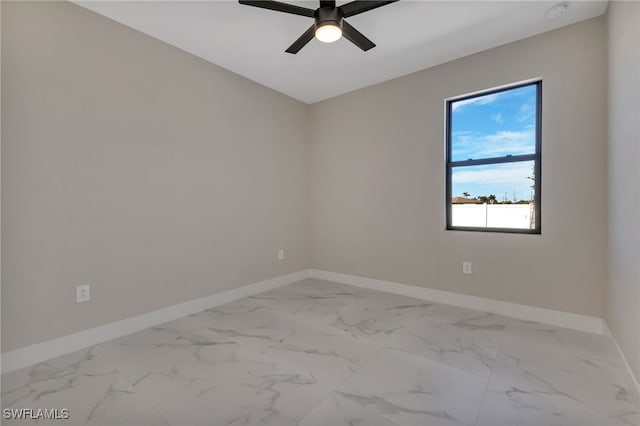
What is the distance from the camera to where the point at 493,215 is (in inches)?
114

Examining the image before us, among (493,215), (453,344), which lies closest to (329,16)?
(493,215)

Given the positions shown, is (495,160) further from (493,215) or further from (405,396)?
(405,396)

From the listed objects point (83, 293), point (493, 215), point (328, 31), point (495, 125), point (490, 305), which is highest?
point (328, 31)

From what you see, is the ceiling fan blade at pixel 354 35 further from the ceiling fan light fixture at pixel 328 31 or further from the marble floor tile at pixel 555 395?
the marble floor tile at pixel 555 395

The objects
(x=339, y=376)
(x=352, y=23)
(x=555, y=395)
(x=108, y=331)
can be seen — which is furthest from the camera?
(x=352, y=23)

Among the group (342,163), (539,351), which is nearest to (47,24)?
(342,163)

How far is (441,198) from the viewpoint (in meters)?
3.11

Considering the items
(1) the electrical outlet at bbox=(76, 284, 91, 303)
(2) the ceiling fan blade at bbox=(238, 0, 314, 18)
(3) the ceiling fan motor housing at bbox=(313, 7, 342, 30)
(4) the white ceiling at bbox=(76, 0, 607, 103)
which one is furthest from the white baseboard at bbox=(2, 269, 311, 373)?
(3) the ceiling fan motor housing at bbox=(313, 7, 342, 30)

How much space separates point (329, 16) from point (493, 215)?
2401mm

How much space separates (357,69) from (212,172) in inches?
78.3

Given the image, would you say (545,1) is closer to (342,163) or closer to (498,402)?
(342,163)

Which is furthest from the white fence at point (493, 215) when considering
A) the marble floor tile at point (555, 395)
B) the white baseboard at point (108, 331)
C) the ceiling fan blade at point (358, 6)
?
the white baseboard at point (108, 331)

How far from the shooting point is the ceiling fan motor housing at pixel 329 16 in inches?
76.6

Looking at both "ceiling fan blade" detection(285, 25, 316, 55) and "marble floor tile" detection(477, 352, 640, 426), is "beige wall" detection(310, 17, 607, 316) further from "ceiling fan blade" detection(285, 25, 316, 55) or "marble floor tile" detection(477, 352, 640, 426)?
"ceiling fan blade" detection(285, 25, 316, 55)
